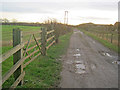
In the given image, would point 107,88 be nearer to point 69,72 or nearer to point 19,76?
point 69,72

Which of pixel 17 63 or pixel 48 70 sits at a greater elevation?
pixel 17 63

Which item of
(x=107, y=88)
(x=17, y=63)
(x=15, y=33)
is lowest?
(x=107, y=88)

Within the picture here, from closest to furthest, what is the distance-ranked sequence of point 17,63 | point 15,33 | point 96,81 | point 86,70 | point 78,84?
1. point 17,63
2. point 15,33
3. point 78,84
4. point 96,81
5. point 86,70

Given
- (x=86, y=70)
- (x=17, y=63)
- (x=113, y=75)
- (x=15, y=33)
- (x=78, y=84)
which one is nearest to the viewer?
(x=17, y=63)

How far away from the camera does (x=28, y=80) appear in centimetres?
524

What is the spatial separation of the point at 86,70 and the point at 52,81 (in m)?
2.14

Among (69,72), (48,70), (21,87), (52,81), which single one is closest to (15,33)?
(21,87)

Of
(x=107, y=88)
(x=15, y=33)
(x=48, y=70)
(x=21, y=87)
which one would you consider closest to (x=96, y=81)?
(x=107, y=88)

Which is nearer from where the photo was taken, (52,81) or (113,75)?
(52,81)

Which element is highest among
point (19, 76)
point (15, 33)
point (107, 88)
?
point (15, 33)

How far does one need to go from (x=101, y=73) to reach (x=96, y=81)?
1099mm

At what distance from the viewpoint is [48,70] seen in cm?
661

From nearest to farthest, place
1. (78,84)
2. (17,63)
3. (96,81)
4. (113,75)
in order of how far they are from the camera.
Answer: (17,63)
(78,84)
(96,81)
(113,75)

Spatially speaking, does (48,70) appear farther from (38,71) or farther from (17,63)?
(17,63)
